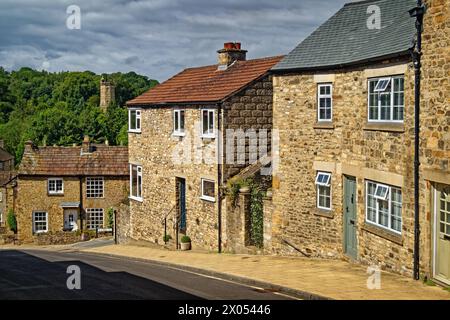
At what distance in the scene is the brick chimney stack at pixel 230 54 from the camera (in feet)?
97.3

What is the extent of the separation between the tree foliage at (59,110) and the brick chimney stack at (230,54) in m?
43.2

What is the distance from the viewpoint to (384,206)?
1566cm

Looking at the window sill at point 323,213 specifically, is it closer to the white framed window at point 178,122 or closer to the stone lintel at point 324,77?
the stone lintel at point 324,77

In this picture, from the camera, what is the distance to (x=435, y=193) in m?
13.2

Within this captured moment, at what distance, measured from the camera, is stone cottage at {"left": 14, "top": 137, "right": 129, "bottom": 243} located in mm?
45406

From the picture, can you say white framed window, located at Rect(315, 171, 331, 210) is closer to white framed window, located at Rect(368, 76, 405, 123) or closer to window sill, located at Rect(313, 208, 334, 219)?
window sill, located at Rect(313, 208, 334, 219)

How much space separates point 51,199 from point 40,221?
1.87 m

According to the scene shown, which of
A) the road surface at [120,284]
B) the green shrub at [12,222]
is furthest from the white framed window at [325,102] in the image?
the green shrub at [12,222]

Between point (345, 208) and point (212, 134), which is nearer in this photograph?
point (345, 208)
